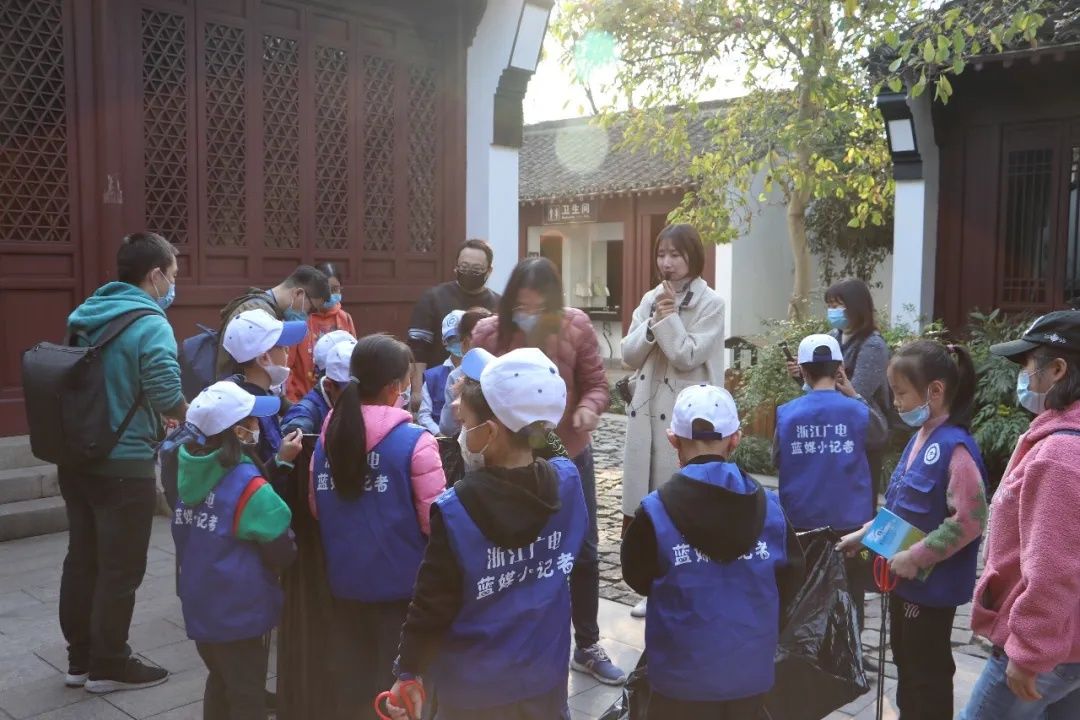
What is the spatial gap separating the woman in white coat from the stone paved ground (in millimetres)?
927

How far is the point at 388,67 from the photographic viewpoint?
27.7ft

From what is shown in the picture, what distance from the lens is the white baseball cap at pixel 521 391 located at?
95.4 inches

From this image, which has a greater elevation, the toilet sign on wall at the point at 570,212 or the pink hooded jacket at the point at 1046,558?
the toilet sign on wall at the point at 570,212

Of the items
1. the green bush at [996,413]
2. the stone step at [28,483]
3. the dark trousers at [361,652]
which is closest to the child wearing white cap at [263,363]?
the dark trousers at [361,652]

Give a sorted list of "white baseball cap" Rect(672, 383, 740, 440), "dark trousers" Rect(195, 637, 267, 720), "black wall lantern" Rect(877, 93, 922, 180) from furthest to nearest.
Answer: "black wall lantern" Rect(877, 93, 922, 180) → "dark trousers" Rect(195, 637, 267, 720) → "white baseball cap" Rect(672, 383, 740, 440)

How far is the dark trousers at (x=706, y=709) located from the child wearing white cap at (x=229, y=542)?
1392mm

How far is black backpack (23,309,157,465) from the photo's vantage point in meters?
4.07

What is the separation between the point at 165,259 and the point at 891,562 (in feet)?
11.2

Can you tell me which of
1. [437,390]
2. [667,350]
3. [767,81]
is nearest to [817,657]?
[667,350]

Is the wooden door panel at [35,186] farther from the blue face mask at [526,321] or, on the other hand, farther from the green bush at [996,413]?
the green bush at [996,413]

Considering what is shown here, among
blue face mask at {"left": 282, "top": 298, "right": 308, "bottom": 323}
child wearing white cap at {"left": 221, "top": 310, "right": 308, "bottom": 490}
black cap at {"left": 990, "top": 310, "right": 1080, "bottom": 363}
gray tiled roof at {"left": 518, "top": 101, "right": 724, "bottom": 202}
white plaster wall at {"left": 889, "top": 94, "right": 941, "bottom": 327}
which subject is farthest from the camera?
A: gray tiled roof at {"left": 518, "top": 101, "right": 724, "bottom": 202}

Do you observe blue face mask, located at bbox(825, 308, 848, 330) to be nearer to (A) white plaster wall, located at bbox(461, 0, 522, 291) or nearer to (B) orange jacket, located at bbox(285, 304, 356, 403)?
(B) orange jacket, located at bbox(285, 304, 356, 403)

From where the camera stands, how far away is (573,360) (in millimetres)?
4320

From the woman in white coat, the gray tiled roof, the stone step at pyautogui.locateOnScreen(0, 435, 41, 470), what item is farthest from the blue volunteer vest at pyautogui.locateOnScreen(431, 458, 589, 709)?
the gray tiled roof
